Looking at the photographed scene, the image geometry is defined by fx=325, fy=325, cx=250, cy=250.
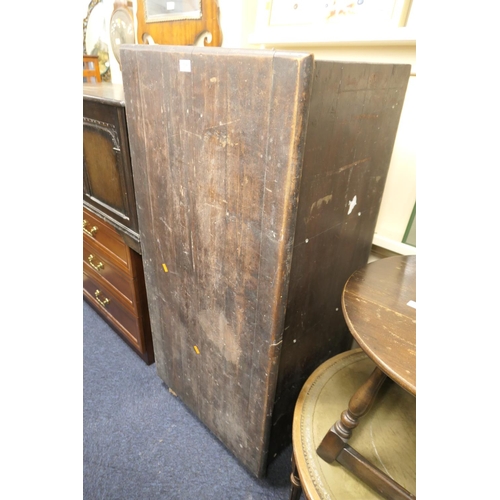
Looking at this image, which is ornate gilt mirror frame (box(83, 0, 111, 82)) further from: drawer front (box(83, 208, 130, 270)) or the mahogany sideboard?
drawer front (box(83, 208, 130, 270))

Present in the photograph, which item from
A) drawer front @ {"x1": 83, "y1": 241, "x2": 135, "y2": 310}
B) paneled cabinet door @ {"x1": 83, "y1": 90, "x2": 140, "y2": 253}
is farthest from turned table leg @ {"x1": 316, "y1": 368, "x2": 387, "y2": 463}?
drawer front @ {"x1": 83, "y1": 241, "x2": 135, "y2": 310}

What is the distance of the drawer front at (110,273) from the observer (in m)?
1.59

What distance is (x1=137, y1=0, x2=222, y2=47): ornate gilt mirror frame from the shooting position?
1338mm

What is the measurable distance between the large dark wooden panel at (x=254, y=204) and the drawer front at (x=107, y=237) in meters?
0.31

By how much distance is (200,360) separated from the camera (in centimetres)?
123

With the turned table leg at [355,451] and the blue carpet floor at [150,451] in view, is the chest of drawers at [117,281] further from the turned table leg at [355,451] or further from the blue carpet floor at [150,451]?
the turned table leg at [355,451]

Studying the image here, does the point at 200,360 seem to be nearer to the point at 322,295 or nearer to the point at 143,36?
the point at 322,295

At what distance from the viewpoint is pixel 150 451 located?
55.5 inches

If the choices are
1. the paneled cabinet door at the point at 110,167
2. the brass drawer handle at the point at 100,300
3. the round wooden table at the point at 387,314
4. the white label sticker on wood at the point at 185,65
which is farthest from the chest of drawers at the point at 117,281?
the round wooden table at the point at 387,314

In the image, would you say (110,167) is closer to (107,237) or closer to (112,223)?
(112,223)
